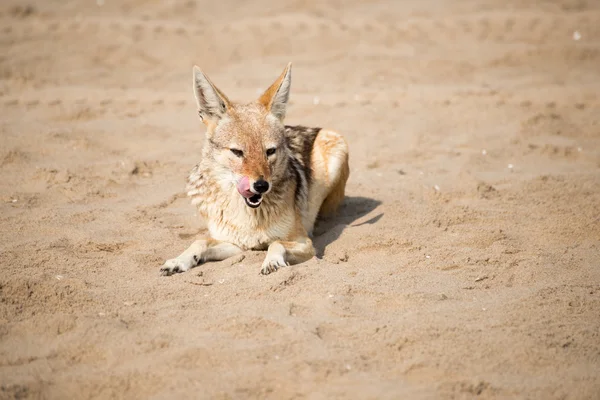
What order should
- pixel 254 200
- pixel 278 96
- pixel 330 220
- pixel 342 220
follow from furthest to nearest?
pixel 330 220, pixel 342 220, pixel 278 96, pixel 254 200

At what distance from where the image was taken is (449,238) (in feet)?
21.6

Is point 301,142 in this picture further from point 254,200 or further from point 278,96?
point 254,200

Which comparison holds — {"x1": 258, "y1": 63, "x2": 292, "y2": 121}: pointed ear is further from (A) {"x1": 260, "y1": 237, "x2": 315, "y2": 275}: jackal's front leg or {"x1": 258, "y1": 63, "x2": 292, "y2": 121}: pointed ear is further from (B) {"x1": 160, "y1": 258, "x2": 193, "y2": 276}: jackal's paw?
(B) {"x1": 160, "y1": 258, "x2": 193, "y2": 276}: jackal's paw

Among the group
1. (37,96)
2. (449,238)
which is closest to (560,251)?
(449,238)

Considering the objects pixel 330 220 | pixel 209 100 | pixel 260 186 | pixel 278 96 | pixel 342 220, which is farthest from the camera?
pixel 330 220

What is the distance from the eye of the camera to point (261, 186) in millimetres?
5711

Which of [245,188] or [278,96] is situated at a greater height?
[278,96]

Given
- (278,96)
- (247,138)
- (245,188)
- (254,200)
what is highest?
(278,96)

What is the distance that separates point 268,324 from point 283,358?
17.0 inches

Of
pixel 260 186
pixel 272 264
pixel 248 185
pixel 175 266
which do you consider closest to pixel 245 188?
pixel 248 185

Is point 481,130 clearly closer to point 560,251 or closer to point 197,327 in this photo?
point 560,251

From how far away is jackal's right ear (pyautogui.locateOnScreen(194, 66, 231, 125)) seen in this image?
240 inches

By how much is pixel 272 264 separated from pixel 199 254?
722mm

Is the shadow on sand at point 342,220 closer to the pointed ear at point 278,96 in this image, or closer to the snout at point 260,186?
the snout at point 260,186
